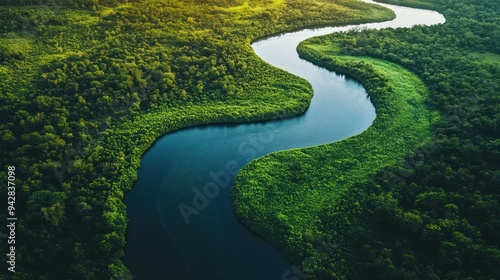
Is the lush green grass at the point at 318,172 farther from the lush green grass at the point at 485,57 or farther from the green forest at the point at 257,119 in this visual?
the lush green grass at the point at 485,57

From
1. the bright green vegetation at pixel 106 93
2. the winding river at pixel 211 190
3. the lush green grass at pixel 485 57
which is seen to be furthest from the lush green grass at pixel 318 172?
the lush green grass at pixel 485 57

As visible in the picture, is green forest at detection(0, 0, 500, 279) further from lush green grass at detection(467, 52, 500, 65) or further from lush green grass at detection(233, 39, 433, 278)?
lush green grass at detection(467, 52, 500, 65)

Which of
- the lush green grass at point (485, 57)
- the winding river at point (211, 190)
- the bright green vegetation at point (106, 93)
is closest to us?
the winding river at point (211, 190)

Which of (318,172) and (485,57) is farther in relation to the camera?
(485,57)

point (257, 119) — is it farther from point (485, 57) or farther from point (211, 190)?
point (485, 57)

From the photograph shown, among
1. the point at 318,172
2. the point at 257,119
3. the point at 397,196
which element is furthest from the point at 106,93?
the point at 397,196

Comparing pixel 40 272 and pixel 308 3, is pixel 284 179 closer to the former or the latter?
pixel 40 272
